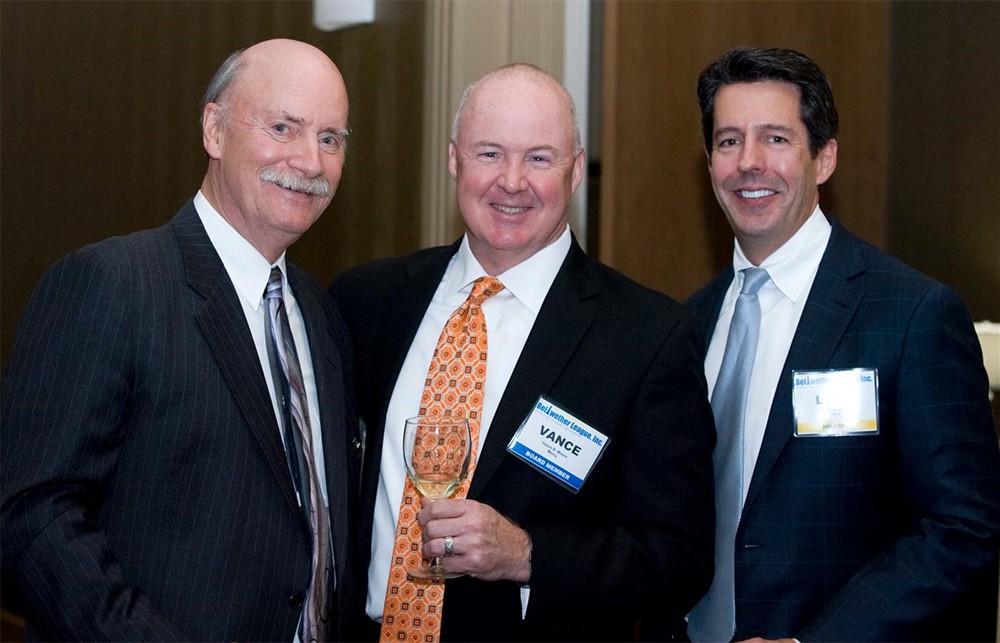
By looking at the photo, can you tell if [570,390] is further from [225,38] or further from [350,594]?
[225,38]

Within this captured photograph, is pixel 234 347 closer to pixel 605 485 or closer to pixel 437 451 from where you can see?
pixel 437 451

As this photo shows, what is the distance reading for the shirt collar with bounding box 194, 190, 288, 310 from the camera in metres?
2.22

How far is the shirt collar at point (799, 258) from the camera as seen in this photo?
8.29ft

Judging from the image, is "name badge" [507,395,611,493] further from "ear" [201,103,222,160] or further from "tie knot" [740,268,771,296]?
"ear" [201,103,222,160]

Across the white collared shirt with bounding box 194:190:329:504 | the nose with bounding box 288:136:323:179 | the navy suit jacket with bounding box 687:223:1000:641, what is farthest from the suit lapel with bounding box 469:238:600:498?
the nose with bounding box 288:136:323:179

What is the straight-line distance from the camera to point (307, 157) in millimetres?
2299

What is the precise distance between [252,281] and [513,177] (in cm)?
64

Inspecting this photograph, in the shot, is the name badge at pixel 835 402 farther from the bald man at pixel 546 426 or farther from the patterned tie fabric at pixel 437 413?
the patterned tie fabric at pixel 437 413

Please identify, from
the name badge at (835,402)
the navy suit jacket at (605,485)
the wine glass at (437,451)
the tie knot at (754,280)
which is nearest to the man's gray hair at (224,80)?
the navy suit jacket at (605,485)

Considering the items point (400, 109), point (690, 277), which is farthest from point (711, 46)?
point (400, 109)

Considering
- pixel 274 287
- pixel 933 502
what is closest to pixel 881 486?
pixel 933 502

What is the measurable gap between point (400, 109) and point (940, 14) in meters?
2.60

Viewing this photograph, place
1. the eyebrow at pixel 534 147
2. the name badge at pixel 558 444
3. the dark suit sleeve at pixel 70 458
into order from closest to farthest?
the dark suit sleeve at pixel 70 458 → the name badge at pixel 558 444 → the eyebrow at pixel 534 147

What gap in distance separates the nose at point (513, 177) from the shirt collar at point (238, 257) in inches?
22.2
